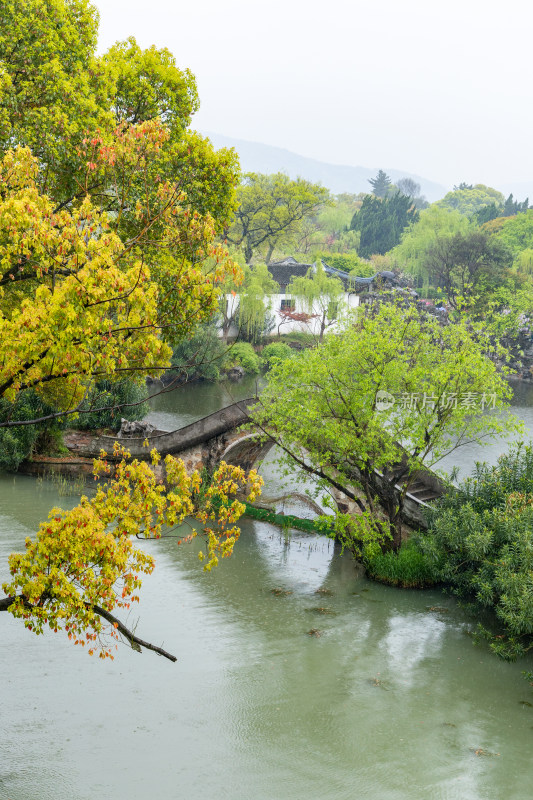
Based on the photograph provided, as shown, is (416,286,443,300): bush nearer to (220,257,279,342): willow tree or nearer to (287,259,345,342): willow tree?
(287,259,345,342): willow tree

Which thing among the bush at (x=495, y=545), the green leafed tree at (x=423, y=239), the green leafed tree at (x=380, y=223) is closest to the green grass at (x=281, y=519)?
the bush at (x=495, y=545)

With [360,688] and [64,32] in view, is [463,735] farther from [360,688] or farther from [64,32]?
[64,32]

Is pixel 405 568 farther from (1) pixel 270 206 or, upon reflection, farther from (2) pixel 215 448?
(1) pixel 270 206

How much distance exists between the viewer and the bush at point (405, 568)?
49.0 ft

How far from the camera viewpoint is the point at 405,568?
15.0m

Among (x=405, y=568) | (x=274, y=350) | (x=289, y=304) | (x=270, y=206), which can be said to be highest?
(x=270, y=206)

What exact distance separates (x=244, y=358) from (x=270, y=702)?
103 feet

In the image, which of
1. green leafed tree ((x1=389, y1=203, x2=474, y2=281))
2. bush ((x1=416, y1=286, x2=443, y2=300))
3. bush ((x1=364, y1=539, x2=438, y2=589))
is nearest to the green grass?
bush ((x1=364, y1=539, x2=438, y2=589))

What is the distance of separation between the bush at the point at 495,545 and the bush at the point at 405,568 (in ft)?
1.52

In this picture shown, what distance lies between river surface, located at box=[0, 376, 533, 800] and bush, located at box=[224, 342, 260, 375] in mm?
25584

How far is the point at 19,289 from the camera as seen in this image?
11.1m

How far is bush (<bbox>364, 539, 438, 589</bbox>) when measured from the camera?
1494cm

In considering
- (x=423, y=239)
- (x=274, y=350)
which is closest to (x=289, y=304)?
(x=274, y=350)

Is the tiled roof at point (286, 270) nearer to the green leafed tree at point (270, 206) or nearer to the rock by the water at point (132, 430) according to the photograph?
the green leafed tree at point (270, 206)
